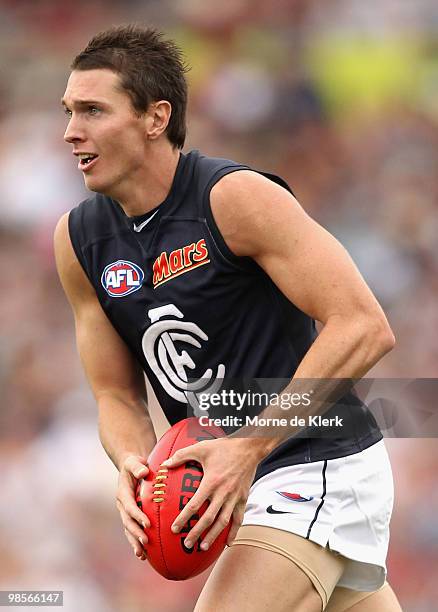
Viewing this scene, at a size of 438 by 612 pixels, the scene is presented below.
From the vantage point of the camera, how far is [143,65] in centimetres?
317

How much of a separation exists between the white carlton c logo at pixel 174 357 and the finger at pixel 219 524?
1.83 ft

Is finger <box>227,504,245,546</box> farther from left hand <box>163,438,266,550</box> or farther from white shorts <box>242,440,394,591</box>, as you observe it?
white shorts <box>242,440,394,591</box>

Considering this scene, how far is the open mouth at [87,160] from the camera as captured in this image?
3.10 meters

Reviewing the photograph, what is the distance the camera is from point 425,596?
5.89m

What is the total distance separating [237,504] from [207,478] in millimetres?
120

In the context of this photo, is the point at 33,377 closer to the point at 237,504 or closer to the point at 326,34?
the point at 326,34

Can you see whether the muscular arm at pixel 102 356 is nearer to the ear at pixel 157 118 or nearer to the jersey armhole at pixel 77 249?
the jersey armhole at pixel 77 249

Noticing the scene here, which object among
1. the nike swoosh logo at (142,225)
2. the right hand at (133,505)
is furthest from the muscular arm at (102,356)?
the right hand at (133,505)

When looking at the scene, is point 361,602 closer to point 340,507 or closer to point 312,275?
point 340,507

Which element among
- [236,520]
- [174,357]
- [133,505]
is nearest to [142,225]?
[174,357]

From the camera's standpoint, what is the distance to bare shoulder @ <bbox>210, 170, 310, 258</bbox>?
112 inches

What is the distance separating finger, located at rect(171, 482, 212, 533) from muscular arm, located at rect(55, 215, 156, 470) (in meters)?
0.64

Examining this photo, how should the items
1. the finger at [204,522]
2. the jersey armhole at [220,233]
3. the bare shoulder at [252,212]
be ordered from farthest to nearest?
the jersey armhole at [220,233], the bare shoulder at [252,212], the finger at [204,522]

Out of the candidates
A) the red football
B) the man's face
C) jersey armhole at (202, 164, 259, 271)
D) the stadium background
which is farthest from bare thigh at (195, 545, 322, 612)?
the stadium background
